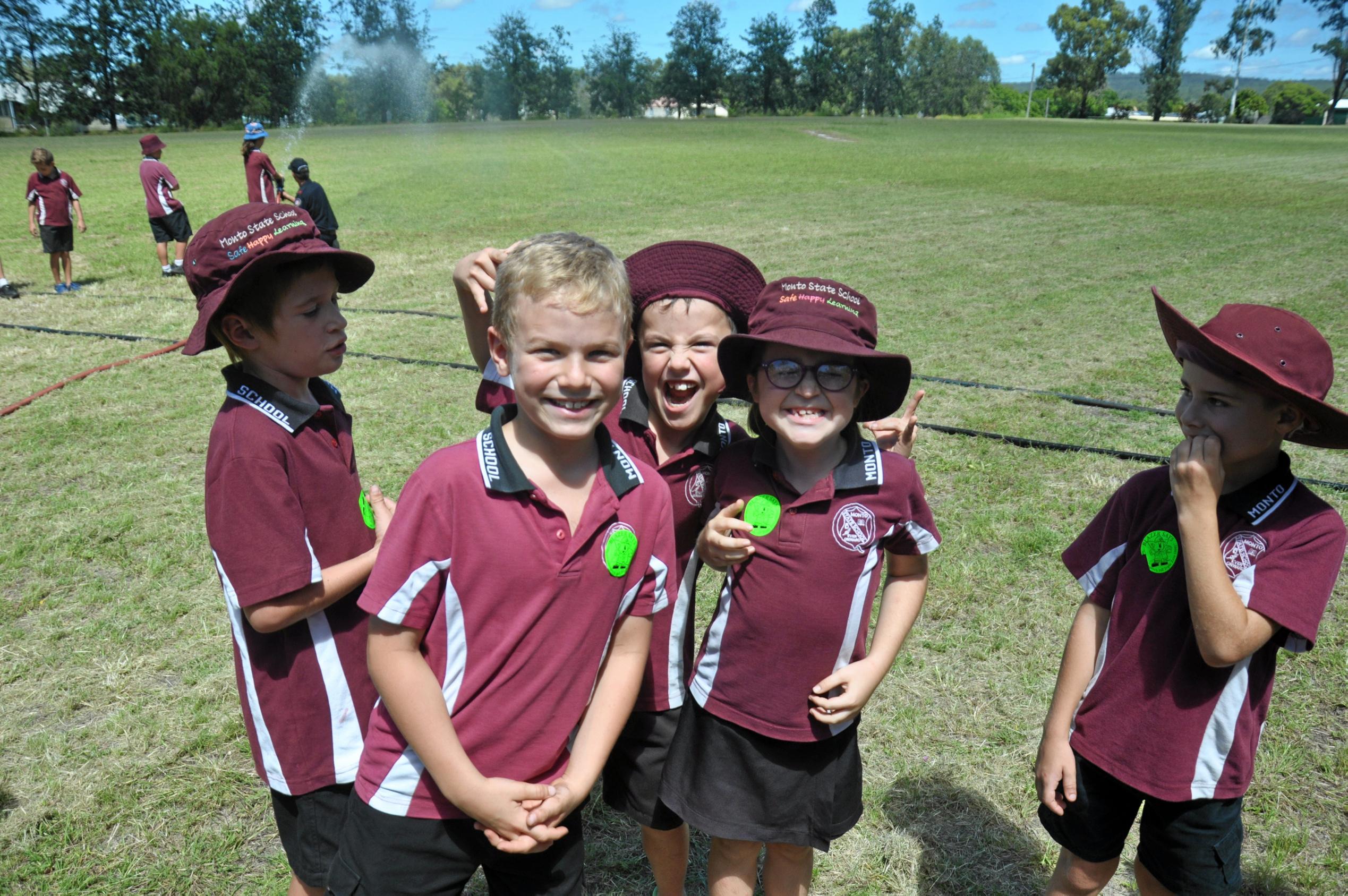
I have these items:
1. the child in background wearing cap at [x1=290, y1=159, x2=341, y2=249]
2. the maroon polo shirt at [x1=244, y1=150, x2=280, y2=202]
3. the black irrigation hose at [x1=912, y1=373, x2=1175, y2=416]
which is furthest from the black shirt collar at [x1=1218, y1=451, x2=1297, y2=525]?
the maroon polo shirt at [x1=244, y1=150, x2=280, y2=202]

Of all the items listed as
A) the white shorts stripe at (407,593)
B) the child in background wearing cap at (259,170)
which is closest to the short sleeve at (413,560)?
the white shorts stripe at (407,593)

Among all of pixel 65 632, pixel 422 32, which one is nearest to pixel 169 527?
pixel 65 632

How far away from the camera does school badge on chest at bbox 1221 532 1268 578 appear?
5.81 feet

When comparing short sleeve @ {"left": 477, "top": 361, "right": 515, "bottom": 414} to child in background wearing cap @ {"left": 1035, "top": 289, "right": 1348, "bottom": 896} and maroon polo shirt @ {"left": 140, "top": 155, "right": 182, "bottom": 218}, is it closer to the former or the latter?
child in background wearing cap @ {"left": 1035, "top": 289, "right": 1348, "bottom": 896}

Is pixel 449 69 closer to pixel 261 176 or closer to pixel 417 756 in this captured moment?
pixel 261 176

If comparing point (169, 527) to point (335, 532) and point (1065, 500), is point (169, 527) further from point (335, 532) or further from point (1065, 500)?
point (1065, 500)

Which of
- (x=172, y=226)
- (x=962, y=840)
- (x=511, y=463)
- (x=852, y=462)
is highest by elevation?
(x=511, y=463)

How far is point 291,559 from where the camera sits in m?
1.73

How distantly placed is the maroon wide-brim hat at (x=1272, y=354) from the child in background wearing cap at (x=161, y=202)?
12673 millimetres

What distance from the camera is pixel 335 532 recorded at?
1.86 meters

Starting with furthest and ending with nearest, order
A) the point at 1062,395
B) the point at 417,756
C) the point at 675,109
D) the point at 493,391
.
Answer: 1. the point at 675,109
2. the point at 1062,395
3. the point at 493,391
4. the point at 417,756

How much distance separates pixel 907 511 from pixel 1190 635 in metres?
0.59

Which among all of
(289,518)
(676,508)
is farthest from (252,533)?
(676,508)

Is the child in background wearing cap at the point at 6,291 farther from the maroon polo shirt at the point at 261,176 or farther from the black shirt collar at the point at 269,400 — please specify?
the black shirt collar at the point at 269,400
